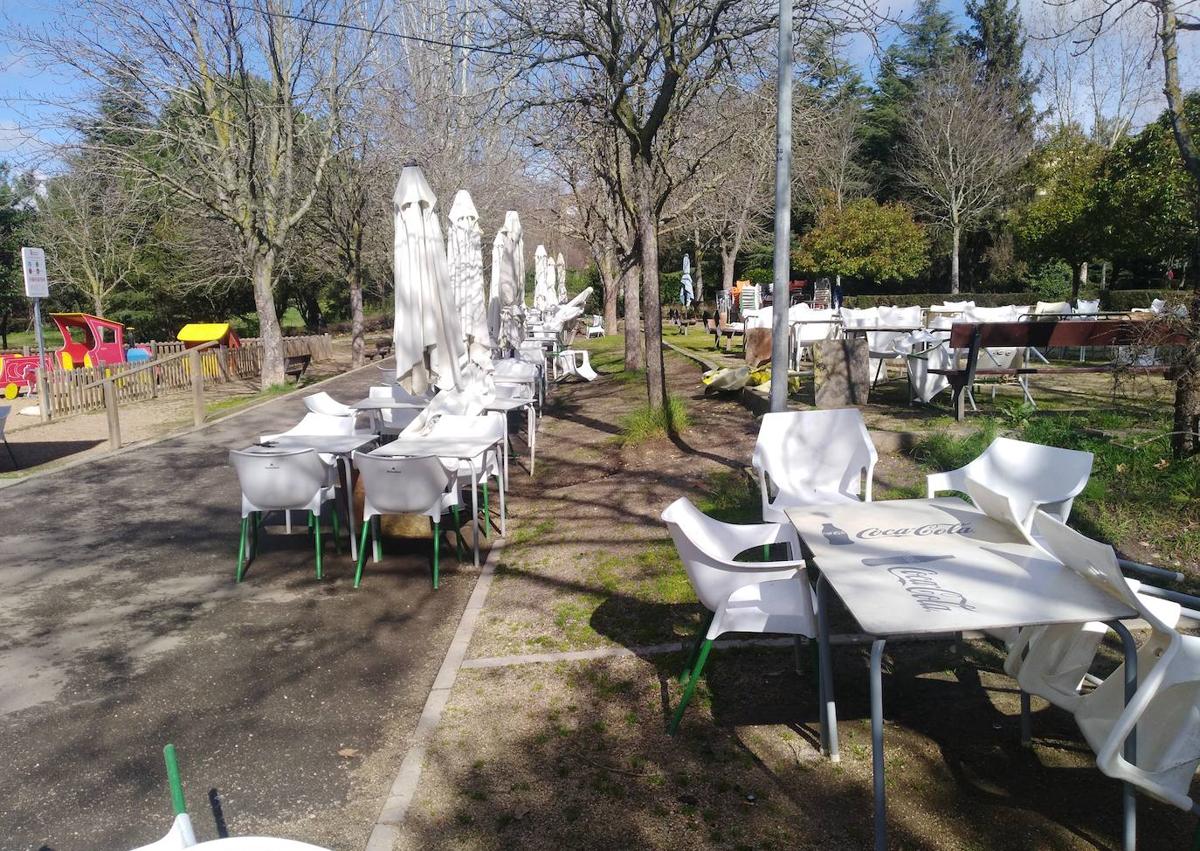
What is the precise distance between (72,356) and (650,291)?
706 inches

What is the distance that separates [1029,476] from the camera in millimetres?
4219

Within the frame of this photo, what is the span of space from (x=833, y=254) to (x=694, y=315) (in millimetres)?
6095

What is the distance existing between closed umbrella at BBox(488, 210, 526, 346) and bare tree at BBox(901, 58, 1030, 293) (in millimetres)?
26095

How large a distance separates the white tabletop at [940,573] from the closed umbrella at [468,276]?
5.87 metres

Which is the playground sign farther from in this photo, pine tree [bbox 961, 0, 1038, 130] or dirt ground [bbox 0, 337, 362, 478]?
pine tree [bbox 961, 0, 1038, 130]

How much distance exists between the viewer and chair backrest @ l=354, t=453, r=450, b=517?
5.50 m

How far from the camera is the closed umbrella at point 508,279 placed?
554 inches

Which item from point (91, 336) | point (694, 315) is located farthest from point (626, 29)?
point (694, 315)

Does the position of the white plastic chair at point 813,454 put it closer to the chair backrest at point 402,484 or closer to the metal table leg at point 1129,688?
the chair backrest at point 402,484

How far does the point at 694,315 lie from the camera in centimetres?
3262

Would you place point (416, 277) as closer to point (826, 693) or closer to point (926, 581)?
point (826, 693)

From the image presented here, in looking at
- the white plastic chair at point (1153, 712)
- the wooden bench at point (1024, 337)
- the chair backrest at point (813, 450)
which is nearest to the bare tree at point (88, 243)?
the wooden bench at point (1024, 337)

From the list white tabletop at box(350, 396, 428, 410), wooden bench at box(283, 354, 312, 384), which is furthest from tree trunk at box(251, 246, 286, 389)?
white tabletop at box(350, 396, 428, 410)

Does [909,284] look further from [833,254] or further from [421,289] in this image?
[421,289]
